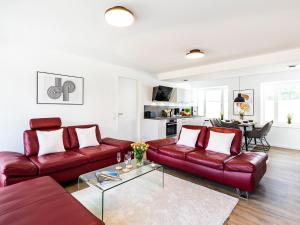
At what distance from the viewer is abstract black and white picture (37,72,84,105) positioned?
134 inches

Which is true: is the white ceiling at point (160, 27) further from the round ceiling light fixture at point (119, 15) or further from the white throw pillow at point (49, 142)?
the white throw pillow at point (49, 142)

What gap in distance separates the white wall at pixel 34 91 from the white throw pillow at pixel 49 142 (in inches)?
22.4

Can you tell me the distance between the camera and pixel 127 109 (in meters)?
5.22

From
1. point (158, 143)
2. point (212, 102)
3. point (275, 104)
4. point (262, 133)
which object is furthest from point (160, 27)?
point (212, 102)

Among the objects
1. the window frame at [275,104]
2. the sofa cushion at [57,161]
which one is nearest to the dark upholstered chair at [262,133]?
the window frame at [275,104]

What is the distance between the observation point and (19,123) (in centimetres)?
314

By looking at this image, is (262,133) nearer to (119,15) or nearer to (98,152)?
(98,152)

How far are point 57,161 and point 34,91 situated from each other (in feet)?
5.26

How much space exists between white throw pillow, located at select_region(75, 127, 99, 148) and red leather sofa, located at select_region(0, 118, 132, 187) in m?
0.09

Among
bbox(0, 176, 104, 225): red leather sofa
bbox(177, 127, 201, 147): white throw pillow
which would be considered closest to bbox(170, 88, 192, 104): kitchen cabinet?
bbox(177, 127, 201, 147): white throw pillow

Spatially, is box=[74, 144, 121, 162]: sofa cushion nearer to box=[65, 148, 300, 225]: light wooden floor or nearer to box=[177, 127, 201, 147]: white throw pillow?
box=[65, 148, 300, 225]: light wooden floor

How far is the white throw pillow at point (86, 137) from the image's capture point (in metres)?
3.43

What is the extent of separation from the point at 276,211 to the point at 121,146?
260cm

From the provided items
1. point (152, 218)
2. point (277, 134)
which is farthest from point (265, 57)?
point (152, 218)
